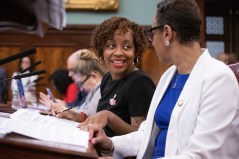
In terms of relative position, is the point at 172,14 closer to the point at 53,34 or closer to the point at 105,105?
the point at 105,105

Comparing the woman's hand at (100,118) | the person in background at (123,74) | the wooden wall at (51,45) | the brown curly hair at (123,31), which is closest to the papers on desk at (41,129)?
the woman's hand at (100,118)

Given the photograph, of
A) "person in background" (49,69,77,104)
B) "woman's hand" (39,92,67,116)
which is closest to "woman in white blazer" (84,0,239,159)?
"woman's hand" (39,92,67,116)

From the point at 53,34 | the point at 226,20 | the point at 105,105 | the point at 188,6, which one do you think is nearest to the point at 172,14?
the point at 188,6

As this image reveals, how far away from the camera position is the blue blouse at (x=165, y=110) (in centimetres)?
156

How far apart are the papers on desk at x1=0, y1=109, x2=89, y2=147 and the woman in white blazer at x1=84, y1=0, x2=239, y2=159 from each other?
0.39 ft

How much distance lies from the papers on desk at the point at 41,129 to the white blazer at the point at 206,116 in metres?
0.31

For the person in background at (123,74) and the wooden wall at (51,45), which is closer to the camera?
the person in background at (123,74)

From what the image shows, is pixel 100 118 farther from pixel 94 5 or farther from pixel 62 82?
pixel 94 5

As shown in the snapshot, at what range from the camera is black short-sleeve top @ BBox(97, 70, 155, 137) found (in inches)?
75.1

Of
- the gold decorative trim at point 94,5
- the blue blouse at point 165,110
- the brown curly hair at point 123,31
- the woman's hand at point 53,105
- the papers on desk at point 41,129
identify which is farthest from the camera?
the gold decorative trim at point 94,5

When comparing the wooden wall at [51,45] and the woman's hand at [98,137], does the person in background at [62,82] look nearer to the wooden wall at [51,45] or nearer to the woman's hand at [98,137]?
the wooden wall at [51,45]

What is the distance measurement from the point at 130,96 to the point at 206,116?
0.66 m

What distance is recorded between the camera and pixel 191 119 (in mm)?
1360

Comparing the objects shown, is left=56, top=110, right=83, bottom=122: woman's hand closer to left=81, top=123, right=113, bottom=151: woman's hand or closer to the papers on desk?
left=81, top=123, right=113, bottom=151: woman's hand
